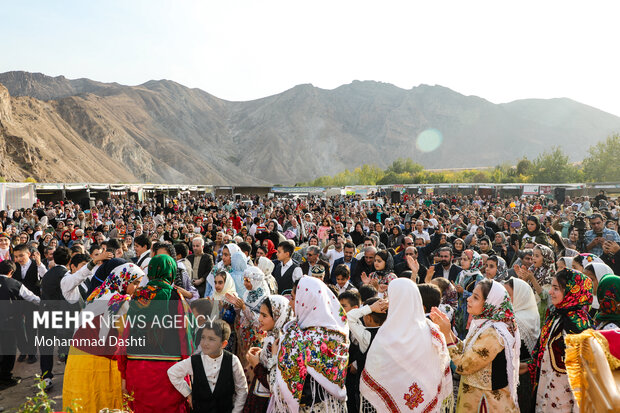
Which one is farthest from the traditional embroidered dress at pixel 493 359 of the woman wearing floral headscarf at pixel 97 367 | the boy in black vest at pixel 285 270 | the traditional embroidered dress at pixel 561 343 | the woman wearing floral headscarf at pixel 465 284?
the boy in black vest at pixel 285 270

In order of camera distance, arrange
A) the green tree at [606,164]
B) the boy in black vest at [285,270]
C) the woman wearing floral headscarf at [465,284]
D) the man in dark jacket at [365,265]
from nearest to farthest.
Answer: the woman wearing floral headscarf at [465,284], the boy in black vest at [285,270], the man in dark jacket at [365,265], the green tree at [606,164]

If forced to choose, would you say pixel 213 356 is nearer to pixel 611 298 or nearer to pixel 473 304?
pixel 473 304

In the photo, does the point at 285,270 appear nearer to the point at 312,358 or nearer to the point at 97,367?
the point at 97,367

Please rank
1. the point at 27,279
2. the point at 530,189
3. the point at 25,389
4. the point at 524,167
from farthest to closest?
1. the point at 524,167
2. the point at 530,189
3. the point at 27,279
4. the point at 25,389

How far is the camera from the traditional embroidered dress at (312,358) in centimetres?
265

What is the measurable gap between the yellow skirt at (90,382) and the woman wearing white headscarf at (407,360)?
1.92m

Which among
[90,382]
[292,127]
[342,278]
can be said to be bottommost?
[90,382]

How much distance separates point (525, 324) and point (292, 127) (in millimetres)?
127635

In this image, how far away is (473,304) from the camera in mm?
3029

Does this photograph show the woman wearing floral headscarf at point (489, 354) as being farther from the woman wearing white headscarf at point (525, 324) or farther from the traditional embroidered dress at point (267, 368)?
the traditional embroidered dress at point (267, 368)

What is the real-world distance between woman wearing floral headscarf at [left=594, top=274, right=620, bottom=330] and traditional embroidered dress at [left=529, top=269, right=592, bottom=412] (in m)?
0.08

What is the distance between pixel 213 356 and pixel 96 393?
2.87 ft

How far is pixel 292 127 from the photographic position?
422 ft

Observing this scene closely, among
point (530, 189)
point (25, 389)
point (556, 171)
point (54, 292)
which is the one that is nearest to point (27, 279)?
point (54, 292)
